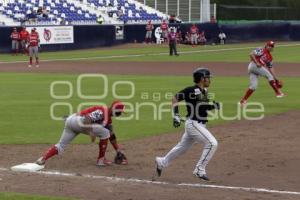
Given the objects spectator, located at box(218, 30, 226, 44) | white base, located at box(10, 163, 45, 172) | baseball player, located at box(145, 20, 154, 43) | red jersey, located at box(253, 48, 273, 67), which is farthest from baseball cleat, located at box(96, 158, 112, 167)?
spectator, located at box(218, 30, 226, 44)

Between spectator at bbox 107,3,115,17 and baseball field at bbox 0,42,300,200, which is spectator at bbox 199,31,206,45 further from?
baseball field at bbox 0,42,300,200

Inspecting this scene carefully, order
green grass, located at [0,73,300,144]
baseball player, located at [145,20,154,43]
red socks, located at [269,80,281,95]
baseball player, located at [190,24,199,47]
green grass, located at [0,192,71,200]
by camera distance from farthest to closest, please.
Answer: baseball player, located at [145,20,154,43] < baseball player, located at [190,24,199,47] < red socks, located at [269,80,281,95] < green grass, located at [0,73,300,144] < green grass, located at [0,192,71,200]

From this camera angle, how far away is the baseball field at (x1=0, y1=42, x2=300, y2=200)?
33.1ft

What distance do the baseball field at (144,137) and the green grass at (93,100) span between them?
1.1 inches

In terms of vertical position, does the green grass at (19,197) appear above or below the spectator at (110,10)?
below

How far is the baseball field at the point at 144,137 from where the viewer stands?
33.1ft

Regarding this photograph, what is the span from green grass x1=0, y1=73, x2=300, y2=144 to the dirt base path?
1.25 meters

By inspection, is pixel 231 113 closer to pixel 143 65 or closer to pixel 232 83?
pixel 232 83

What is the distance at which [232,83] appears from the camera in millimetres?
26828

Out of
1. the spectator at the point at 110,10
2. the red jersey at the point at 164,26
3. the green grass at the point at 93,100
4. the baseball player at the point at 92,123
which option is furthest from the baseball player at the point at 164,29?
the baseball player at the point at 92,123

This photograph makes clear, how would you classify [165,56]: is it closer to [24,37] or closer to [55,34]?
[24,37]

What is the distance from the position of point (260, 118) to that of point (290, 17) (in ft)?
210

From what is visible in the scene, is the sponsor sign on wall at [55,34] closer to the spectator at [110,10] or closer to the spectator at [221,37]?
the spectator at [110,10]

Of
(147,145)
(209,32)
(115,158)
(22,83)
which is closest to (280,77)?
(22,83)
